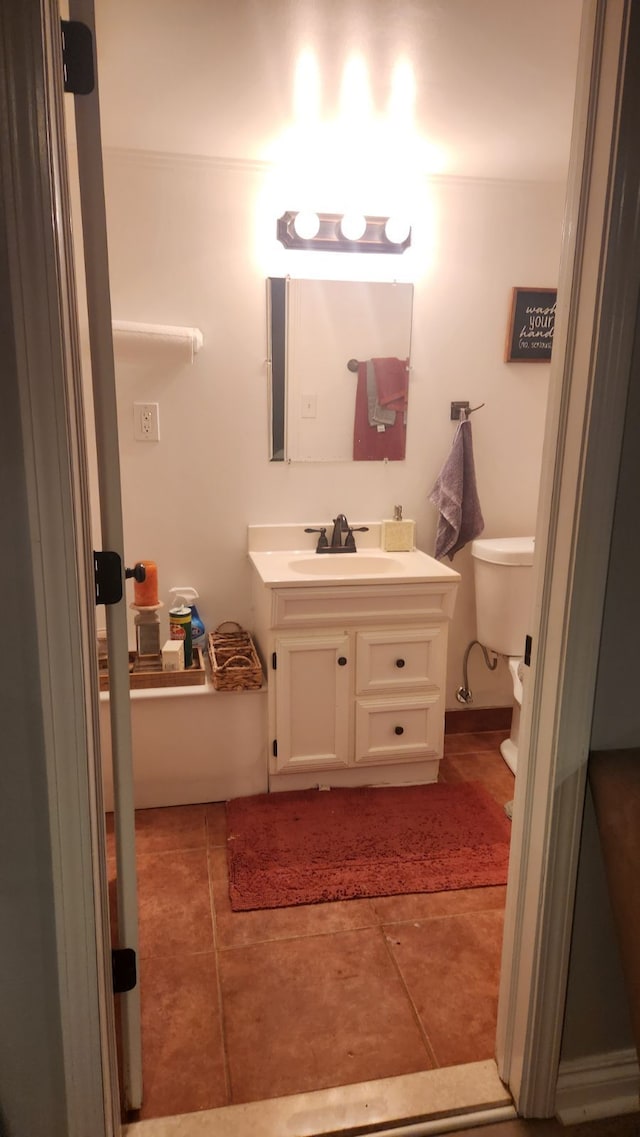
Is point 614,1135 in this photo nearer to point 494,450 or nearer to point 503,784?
point 503,784

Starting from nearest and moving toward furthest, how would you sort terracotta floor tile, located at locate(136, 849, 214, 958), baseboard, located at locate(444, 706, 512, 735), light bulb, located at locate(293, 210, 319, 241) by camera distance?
terracotta floor tile, located at locate(136, 849, 214, 958) → light bulb, located at locate(293, 210, 319, 241) → baseboard, located at locate(444, 706, 512, 735)

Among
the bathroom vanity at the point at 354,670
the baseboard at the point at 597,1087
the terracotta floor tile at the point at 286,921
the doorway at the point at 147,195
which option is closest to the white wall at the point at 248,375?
the doorway at the point at 147,195

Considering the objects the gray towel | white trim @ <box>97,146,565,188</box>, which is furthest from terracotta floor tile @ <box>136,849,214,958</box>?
white trim @ <box>97,146,565,188</box>

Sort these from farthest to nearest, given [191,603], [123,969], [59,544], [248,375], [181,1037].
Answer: [191,603], [248,375], [181,1037], [123,969], [59,544]

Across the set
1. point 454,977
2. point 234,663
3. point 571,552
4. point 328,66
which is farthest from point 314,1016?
point 328,66

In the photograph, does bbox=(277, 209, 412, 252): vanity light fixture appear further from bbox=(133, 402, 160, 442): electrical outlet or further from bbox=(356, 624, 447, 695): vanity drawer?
bbox=(356, 624, 447, 695): vanity drawer

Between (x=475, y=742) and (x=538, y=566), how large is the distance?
1.84 metres

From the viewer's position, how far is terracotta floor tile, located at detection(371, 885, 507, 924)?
6.08 ft

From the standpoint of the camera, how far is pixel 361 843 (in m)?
2.13

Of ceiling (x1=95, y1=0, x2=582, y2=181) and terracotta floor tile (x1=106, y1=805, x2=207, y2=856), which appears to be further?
terracotta floor tile (x1=106, y1=805, x2=207, y2=856)

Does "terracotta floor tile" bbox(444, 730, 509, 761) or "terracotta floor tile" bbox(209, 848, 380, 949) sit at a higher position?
"terracotta floor tile" bbox(444, 730, 509, 761)

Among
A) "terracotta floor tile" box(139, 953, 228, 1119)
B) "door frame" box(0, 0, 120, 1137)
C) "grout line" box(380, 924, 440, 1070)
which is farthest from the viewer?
"grout line" box(380, 924, 440, 1070)

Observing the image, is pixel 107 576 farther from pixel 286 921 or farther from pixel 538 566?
pixel 286 921

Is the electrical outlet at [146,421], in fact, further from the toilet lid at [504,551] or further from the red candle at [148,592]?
the toilet lid at [504,551]
